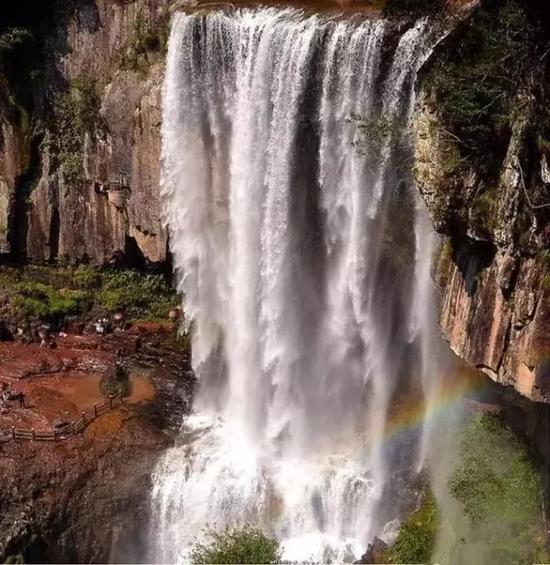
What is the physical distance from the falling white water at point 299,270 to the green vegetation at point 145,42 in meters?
2.34

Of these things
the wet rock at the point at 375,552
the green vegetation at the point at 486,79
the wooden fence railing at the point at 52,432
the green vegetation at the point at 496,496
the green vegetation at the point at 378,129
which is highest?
the green vegetation at the point at 486,79

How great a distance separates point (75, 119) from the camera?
1220 inches

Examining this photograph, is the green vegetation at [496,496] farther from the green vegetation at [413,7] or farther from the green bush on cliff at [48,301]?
the green bush on cliff at [48,301]

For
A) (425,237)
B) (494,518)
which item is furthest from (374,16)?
(494,518)

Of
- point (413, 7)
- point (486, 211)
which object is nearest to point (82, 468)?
point (486, 211)

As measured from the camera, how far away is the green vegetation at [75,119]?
1201 inches

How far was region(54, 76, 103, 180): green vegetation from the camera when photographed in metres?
30.5

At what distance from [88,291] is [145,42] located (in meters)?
10.6

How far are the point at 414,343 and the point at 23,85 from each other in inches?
751

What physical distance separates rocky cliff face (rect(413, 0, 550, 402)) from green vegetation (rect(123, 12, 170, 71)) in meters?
14.3

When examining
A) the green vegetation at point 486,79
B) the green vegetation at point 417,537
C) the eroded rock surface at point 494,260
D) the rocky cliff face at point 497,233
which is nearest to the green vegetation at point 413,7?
the green vegetation at point 486,79

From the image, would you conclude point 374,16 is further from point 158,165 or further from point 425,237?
point 158,165

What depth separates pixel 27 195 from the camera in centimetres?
3241

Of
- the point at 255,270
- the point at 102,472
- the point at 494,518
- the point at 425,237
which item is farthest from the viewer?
the point at 255,270
